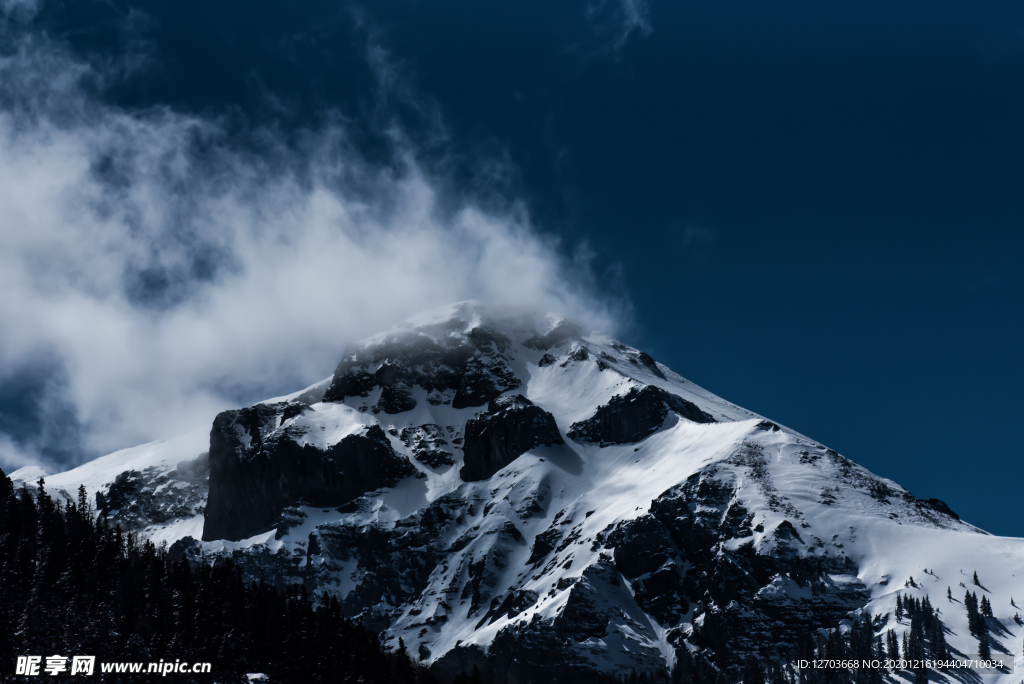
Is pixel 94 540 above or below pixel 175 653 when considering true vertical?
above

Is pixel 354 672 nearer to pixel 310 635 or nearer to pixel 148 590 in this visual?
pixel 310 635

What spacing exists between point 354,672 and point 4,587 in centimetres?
5522

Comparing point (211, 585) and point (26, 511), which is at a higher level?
point (26, 511)

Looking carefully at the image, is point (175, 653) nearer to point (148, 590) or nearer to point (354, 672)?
point (148, 590)

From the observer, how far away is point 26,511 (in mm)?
198625

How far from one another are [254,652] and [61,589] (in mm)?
31009

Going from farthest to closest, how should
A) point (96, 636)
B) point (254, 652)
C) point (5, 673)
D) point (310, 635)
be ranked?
point (310, 635)
point (254, 652)
point (96, 636)
point (5, 673)

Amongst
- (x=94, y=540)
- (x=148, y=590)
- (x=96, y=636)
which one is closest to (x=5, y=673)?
(x=96, y=636)

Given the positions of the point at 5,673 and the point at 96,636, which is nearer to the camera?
the point at 5,673

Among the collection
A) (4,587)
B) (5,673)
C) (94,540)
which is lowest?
(5,673)

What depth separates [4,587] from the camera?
175125mm

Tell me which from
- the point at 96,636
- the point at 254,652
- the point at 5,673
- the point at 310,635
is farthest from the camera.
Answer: the point at 310,635

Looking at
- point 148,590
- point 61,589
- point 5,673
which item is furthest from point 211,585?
point 5,673

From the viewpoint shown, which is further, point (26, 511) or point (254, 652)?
point (26, 511)
